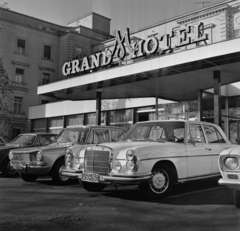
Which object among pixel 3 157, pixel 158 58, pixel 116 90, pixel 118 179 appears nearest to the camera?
pixel 118 179

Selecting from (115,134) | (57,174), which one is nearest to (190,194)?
(115,134)

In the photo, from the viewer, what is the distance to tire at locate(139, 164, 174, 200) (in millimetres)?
6645

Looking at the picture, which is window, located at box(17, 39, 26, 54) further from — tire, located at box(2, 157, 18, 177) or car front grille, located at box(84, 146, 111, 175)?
car front grille, located at box(84, 146, 111, 175)

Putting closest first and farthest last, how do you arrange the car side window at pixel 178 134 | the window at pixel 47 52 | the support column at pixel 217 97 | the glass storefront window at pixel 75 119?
the car side window at pixel 178 134 < the support column at pixel 217 97 < the glass storefront window at pixel 75 119 < the window at pixel 47 52

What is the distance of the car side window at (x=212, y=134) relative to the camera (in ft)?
26.9

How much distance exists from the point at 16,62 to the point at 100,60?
22.3m

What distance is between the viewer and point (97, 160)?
6949 mm

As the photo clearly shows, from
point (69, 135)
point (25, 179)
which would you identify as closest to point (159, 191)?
point (69, 135)

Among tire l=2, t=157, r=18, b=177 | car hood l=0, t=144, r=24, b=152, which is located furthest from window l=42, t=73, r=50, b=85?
tire l=2, t=157, r=18, b=177

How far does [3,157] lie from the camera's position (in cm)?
1150

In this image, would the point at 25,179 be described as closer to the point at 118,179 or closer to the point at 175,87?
the point at 118,179

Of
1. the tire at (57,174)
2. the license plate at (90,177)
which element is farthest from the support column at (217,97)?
the license plate at (90,177)

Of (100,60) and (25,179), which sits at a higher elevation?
(100,60)

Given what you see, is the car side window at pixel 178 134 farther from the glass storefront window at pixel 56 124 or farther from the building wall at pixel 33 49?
the building wall at pixel 33 49
